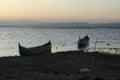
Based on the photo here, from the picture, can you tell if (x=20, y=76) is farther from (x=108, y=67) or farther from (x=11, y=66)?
(x=108, y=67)

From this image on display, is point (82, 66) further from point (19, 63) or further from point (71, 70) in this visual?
point (19, 63)

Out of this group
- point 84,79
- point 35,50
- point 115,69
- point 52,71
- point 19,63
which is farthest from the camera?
point 35,50

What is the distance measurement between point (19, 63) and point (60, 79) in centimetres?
718

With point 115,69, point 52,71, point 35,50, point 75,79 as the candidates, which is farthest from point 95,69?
point 35,50

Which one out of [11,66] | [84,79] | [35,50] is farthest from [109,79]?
[35,50]

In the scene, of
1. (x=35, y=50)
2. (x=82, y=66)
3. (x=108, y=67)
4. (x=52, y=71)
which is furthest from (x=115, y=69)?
(x=35, y=50)

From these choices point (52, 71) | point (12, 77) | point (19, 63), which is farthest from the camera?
point (19, 63)

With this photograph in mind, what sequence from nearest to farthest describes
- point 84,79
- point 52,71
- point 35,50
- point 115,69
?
point 84,79
point 52,71
point 115,69
point 35,50

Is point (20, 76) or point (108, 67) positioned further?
point (108, 67)

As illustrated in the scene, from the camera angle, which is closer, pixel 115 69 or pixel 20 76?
pixel 20 76

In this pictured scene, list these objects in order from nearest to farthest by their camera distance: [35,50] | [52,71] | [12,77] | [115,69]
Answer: [12,77]
[52,71]
[115,69]
[35,50]

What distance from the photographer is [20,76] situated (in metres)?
17.8

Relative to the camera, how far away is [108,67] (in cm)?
2195

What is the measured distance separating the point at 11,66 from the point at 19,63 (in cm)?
144
